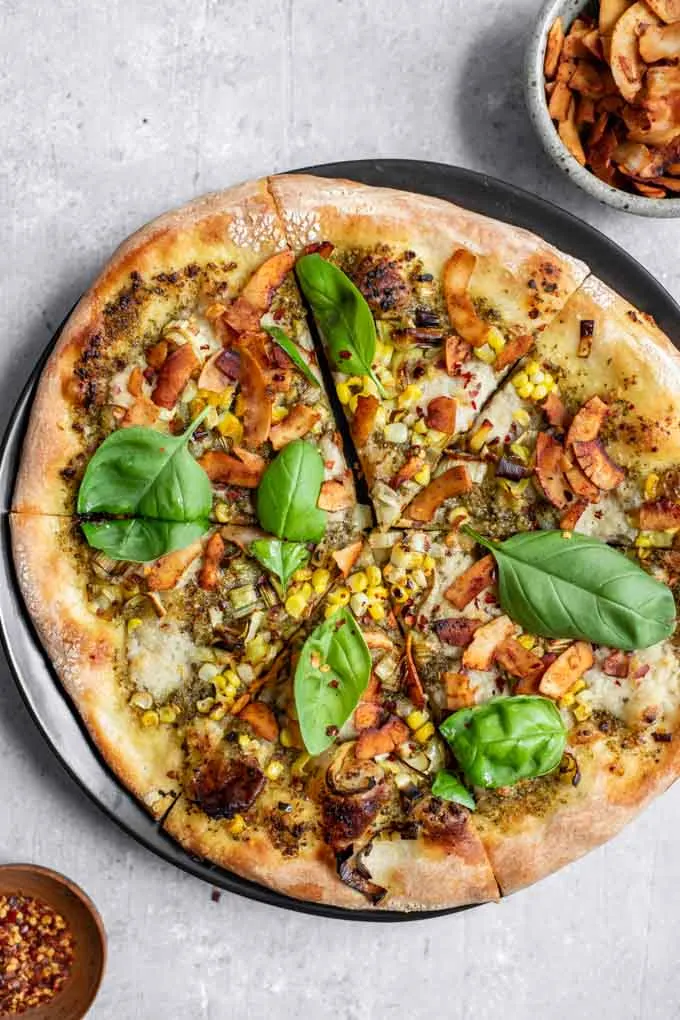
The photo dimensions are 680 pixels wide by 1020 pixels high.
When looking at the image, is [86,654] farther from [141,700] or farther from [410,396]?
[410,396]

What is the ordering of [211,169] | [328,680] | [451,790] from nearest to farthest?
[328,680]
[451,790]
[211,169]

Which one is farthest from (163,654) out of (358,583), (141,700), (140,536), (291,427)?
(291,427)

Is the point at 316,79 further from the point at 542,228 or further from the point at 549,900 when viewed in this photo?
the point at 549,900

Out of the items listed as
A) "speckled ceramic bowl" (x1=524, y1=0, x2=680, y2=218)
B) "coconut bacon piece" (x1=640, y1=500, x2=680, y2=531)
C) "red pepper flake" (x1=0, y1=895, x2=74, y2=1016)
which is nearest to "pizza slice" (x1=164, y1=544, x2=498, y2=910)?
"red pepper flake" (x1=0, y1=895, x2=74, y2=1016)

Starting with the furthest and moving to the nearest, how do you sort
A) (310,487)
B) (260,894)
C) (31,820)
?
(31,820)
(260,894)
(310,487)

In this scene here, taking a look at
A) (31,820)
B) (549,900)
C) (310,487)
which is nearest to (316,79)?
(310,487)

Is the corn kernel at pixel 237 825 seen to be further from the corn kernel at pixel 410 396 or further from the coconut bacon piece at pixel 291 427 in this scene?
the corn kernel at pixel 410 396

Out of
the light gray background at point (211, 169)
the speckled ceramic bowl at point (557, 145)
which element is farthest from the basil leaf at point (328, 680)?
the speckled ceramic bowl at point (557, 145)

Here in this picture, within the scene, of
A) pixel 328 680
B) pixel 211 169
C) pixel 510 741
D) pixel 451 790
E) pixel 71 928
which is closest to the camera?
pixel 510 741
